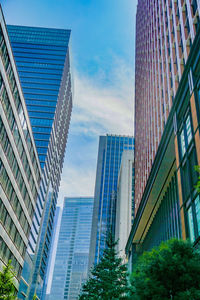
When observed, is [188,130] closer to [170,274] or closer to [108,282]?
[170,274]

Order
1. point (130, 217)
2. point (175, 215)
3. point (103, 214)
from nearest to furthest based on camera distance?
point (175, 215) → point (130, 217) → point (103, 214)

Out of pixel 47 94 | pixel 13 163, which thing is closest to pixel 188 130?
pixel 13 163

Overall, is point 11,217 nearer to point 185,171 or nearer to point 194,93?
point 185,171

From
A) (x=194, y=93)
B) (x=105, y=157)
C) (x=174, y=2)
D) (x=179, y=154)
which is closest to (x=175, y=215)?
(x=179, y=154)

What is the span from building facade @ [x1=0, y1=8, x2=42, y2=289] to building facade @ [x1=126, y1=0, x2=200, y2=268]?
18274 millimetres

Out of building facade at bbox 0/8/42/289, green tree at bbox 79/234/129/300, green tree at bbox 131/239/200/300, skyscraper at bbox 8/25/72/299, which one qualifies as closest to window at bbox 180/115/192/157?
green tree at bbox 131/239/200/300

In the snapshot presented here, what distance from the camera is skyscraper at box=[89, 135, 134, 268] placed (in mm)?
152750

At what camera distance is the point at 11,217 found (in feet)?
146

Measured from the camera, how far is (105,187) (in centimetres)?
16612

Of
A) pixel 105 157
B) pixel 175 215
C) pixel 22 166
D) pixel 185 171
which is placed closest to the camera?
pixel 185 171

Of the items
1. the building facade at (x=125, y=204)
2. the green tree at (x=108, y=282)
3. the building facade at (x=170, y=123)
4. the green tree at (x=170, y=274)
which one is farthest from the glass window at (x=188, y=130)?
the building facade at (x=125, y=204)

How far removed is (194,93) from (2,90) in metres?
22.3

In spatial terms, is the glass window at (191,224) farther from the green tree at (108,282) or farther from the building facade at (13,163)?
the building facade at (13,163)

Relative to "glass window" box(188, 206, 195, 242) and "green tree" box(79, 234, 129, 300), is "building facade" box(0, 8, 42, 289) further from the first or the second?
"glass window" box(188, 206, 195, 242)
